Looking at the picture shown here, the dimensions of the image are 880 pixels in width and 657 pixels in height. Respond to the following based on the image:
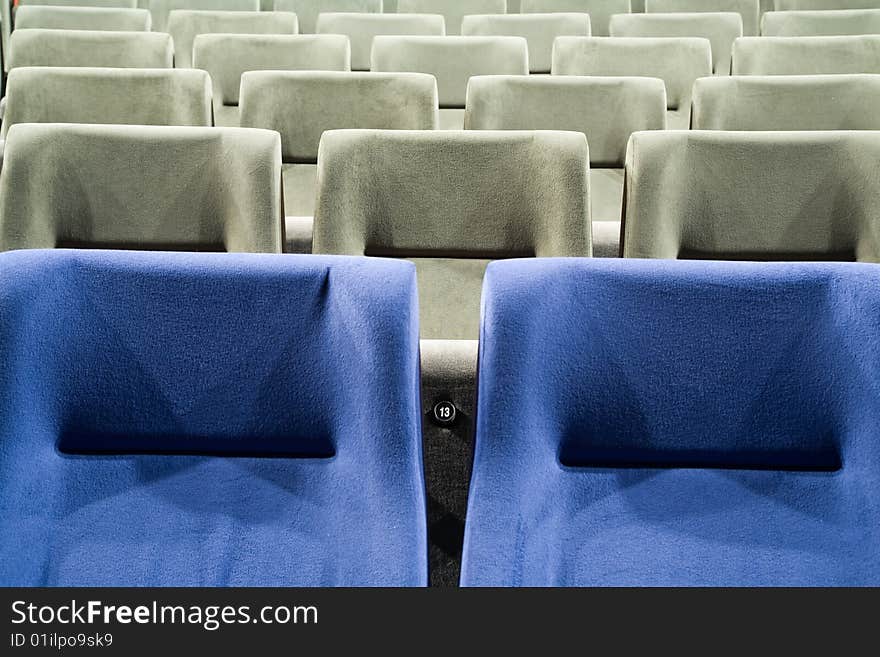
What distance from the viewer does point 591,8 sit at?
144 centimetres

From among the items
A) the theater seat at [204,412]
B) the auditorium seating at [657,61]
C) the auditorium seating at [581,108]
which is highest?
the auditorium seating at [657,61]

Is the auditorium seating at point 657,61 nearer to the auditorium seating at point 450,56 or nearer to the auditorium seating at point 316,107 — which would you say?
the auditorium seating at point 450,56

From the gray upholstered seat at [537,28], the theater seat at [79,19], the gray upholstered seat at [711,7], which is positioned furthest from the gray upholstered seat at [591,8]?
the theater seat at [79,19]

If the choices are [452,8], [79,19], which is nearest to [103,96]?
[79,19]

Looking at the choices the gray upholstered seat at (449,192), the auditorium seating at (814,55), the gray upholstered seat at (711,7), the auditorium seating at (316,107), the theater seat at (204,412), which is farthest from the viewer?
the gray upholstered seat at (711,7)

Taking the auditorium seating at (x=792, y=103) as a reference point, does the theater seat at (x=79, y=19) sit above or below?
above

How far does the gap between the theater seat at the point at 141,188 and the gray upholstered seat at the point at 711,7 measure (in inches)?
38.6

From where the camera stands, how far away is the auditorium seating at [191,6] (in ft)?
4.62

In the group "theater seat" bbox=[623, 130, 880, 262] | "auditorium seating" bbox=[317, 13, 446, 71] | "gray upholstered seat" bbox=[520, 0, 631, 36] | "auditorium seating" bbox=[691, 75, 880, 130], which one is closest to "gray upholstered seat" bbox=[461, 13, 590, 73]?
"auditorium seating" bbox=[317, 13, 446, 71]

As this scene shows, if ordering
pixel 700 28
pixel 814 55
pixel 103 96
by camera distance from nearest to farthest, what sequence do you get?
pixel 103 96, pixel 814 55, pixel 700 28

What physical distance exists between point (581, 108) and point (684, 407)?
490 mm

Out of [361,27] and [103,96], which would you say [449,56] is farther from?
[103,96]
